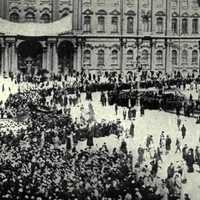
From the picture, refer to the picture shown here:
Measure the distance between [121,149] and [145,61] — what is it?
34.5 m

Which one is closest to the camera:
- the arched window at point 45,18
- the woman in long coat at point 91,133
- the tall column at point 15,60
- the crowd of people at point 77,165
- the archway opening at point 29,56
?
the crowd of people at point 77,165

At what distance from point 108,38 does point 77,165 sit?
119ft

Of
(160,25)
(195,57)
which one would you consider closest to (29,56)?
(160,25)

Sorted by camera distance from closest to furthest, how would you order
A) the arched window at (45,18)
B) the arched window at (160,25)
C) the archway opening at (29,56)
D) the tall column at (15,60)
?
the tall column at (15,60) < the archway opening at (29,56) < the arched window at (45,18) < the arched window at (160,25)

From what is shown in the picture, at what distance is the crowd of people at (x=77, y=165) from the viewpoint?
→ 831 inches

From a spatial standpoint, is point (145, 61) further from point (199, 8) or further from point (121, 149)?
point (121, 149)

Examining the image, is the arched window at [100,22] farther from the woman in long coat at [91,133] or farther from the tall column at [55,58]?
the woman in long coat at [91,133]

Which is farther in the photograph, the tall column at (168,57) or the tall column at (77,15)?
the tall column at (168,57)

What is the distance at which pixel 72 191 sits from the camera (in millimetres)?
21125

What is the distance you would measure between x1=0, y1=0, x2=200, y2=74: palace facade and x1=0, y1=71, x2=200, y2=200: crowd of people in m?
23.2

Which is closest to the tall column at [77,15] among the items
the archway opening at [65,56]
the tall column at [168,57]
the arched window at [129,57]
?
the archway opening at [65,56]

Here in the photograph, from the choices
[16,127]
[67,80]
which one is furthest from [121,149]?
[67,80]

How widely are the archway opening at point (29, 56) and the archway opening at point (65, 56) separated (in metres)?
1.93

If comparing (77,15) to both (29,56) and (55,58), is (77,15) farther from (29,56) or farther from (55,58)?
(29,56)
